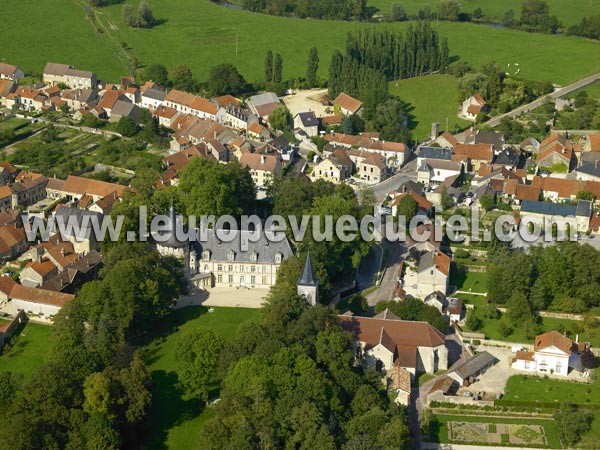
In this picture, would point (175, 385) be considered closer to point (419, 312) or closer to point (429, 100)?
point (419, 312)

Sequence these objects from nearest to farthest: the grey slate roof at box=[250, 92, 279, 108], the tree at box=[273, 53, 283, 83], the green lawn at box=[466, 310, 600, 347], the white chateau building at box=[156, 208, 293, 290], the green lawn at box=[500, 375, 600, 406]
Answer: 1. the green lawn at box=[500, 375, 600, 406]
2. the green lawn at box=[466, 310, 600, 347]
3. the white chateau building at box=[156, 208, 293, 290]
4. the grey slate roof at box=[250, 92, 279, 108]
5. the tree at box=[273, 53, 283, 83]

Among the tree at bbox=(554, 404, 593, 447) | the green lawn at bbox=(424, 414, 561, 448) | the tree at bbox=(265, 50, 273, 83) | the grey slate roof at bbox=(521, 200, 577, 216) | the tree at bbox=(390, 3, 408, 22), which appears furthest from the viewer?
the tree at bbox=(390, 3, 408, 22)

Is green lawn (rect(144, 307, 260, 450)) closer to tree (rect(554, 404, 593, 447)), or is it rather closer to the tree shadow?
the tree shadow

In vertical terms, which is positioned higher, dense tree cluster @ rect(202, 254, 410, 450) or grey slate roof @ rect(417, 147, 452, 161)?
grey slate roof @ rect(417, 147, 452, 161)

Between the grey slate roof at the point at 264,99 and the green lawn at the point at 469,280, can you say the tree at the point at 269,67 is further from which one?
the green lawn at the point at 469,280

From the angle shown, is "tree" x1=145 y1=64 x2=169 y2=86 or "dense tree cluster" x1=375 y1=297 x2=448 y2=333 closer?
"dense tree cluster" x1=375 y1=297 x2=448 y2=333

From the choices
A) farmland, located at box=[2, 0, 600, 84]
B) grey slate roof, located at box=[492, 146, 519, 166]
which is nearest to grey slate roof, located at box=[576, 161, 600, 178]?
grey slate roof, located at box=[492, 146, 519, 166]
